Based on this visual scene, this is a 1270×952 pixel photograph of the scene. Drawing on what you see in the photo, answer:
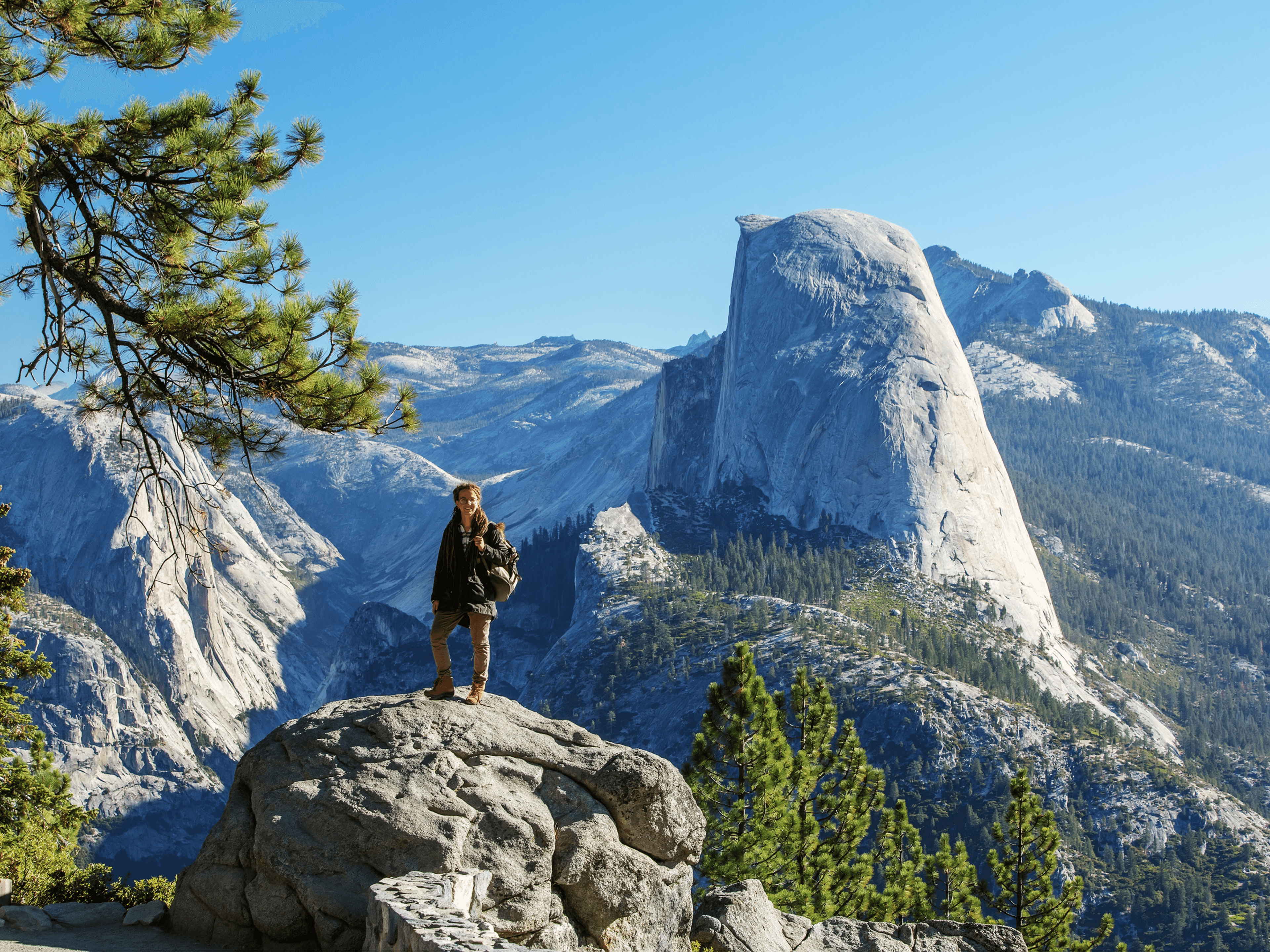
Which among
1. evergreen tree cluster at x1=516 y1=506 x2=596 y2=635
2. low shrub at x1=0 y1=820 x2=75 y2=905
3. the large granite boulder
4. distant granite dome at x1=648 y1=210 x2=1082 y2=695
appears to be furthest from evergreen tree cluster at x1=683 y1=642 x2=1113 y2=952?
evergreen tree cluster at x1=516 y1=506 x2=596 y2=635

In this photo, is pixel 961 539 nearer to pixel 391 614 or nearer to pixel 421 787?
pixel 391 614

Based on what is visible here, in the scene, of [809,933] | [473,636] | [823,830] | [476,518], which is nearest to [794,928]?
[809,933]

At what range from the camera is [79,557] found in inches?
5969

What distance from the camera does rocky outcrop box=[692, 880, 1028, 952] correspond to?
13.9 meters

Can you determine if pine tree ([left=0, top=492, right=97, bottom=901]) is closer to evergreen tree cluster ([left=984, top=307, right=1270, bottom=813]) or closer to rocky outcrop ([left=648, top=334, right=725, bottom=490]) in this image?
evergreen tree cluster ([left=984, top=307, right=1270, bottom=813])

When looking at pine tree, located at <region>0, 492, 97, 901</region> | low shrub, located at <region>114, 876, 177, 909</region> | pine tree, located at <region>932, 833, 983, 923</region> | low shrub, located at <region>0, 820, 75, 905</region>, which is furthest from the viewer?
pine tree, located at <region>932, 833, 983, 923</region>

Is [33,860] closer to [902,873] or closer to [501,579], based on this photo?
[501,579]

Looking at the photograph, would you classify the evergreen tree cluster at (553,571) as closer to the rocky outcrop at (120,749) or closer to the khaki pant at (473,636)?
the rocky outcrop at (120,749)

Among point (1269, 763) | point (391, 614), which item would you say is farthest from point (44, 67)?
point (391, 614)

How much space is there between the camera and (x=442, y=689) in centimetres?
1228

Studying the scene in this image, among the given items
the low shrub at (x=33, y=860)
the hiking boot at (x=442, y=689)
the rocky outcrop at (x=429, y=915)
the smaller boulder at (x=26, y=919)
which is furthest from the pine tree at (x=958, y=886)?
the smaller boulder at (x=26, y=919)

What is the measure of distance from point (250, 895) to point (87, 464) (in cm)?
16858

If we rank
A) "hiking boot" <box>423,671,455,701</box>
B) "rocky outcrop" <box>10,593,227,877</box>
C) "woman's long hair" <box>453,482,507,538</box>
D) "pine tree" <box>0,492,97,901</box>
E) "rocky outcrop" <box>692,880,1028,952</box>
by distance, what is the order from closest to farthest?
"woman's long hair" <box>453,482,507,538</box> < "hiking boot" <box>423,671,455,701</box> < "rocky outcrop" <box>692,880,1028,952</box> < "pine tree" <box>0,492,97,901</box> < "rocky outcrop" <box>10,593,227,877</box>

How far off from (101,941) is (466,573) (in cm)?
502
